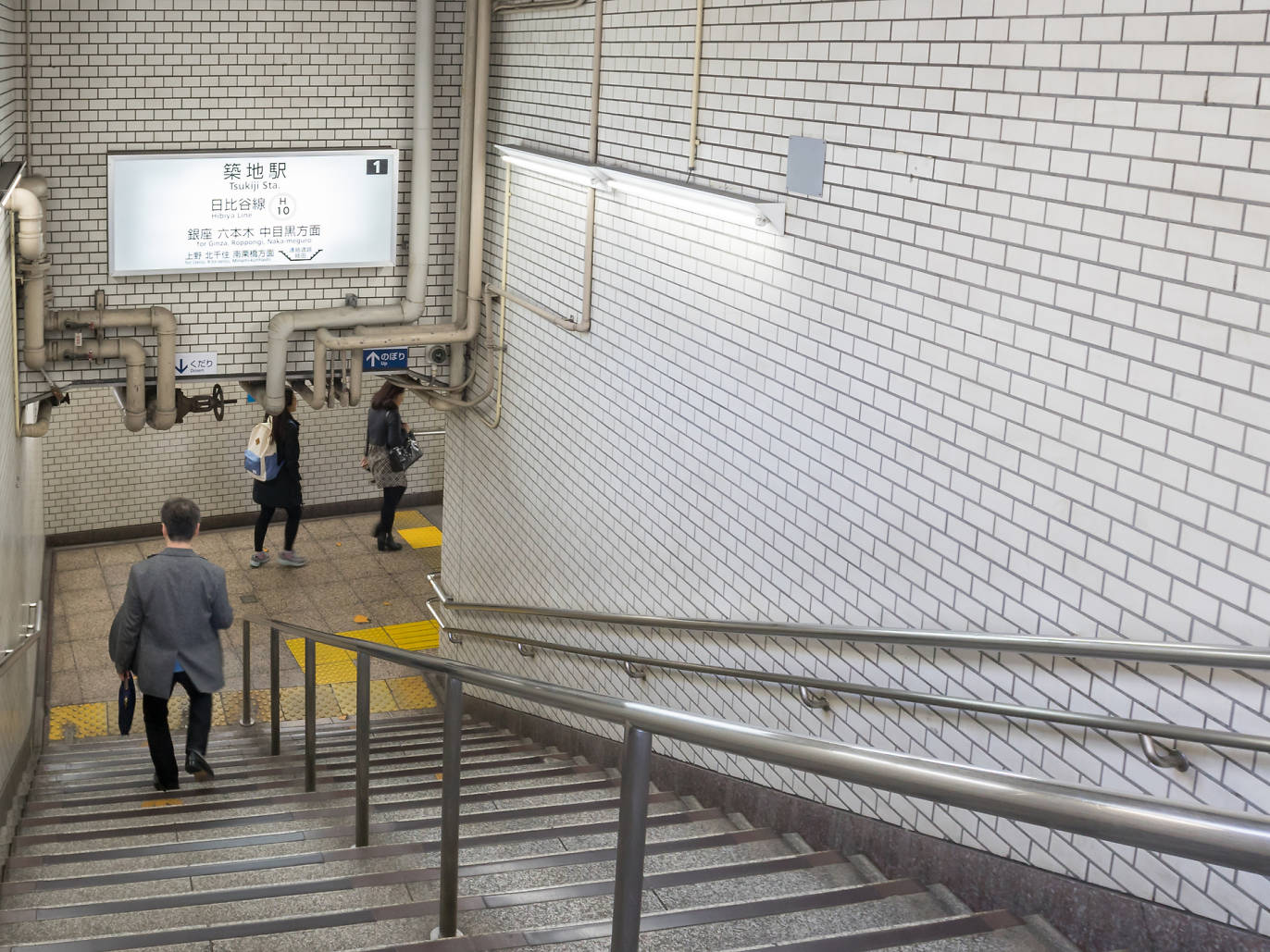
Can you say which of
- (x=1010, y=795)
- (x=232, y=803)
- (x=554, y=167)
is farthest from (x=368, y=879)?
(x=554, y=167)

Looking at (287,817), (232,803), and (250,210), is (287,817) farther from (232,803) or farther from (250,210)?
(250,210)

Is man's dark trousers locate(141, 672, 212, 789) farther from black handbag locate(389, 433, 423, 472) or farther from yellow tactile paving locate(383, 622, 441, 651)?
black handbag locate(389, 433, 423, 472)

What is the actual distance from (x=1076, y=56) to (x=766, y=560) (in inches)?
90.7

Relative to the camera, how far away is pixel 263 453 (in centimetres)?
1137

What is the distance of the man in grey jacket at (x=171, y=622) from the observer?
561 centimetres

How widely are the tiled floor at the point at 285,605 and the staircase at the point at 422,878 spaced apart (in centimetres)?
325

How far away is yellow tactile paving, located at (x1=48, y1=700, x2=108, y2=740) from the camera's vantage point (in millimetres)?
8664

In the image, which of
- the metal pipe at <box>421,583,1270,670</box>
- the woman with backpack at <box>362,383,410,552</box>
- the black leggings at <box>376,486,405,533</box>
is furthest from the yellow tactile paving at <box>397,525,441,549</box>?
the metal pipe at <box>421,583,1270,670</box>

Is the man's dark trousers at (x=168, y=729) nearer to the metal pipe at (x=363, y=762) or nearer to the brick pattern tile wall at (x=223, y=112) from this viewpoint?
the metal pipe at (x=363, y=762)

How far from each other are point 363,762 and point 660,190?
2548 mm

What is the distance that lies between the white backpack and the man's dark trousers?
217 inches

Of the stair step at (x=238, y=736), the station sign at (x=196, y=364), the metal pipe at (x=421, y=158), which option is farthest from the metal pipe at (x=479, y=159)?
the stair step at (x=238, y=736)

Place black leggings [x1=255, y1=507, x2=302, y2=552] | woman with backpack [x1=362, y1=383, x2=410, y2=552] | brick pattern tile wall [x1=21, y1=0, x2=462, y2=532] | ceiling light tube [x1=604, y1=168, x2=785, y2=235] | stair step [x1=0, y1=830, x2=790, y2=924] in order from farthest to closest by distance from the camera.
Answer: black leggings [x1=255, y1=507, x2=302, y2=552], woman with backpack [x1=362, y1=383, x2=410, y2=552], brick pattern tile wall [x1=21, y1=0, x2=462, y2=532], ceiling light tube [x1=604, y1=168, x2=785, y2=235], stair step [x1=0, y1=830, x2=790, y2=924]

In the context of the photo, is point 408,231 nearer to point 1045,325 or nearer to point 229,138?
point 229,138
